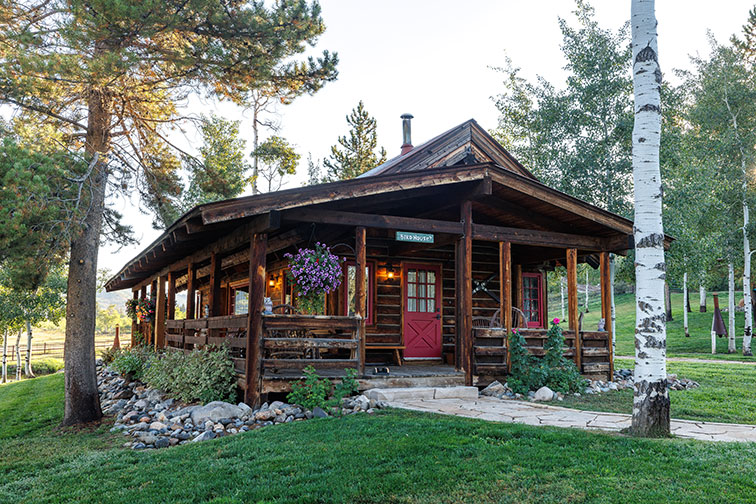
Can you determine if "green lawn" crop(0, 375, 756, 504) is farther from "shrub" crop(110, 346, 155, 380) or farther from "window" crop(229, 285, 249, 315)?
"window" crop(229, 285, 249, 315)

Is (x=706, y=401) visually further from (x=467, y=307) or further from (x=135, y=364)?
(x=135, y=364)

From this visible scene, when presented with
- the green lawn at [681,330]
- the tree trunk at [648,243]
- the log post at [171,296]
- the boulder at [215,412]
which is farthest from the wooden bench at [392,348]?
the green lawn at [681,330]

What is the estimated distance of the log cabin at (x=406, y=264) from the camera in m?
7.78

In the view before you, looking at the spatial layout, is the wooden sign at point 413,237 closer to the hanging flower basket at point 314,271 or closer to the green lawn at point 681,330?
the hanging flower basket at point 314,271

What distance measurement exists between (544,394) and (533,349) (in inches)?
42.0

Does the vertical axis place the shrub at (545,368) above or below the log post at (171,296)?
below

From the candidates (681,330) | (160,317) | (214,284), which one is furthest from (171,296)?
(681,330)

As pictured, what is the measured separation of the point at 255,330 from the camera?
298 inches

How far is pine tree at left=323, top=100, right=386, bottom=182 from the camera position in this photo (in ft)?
102

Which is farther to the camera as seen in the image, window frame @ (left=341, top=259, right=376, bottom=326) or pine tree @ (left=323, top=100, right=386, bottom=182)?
pine tree @ (left=323, top=100, right=386, bottom=182)

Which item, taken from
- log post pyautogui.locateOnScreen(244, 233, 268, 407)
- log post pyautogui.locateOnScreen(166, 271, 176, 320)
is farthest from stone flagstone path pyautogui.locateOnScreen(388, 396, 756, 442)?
log post pyautogui.locateOnScreen(166, 271, 176, 320)

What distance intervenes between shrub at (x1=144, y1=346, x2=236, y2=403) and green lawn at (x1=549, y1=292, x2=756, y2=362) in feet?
57.6

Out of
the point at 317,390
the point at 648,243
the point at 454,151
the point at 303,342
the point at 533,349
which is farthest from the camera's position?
the point at 454,151

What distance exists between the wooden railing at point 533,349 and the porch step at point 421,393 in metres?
0.63
